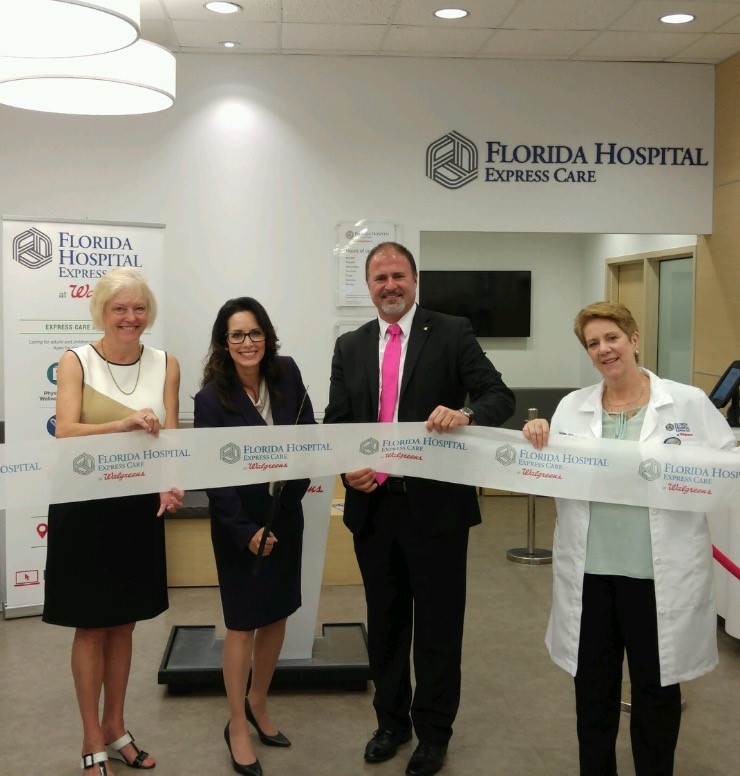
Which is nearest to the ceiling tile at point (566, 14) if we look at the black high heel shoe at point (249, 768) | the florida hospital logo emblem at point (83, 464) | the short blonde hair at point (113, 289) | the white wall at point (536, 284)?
the short blonde hair at point (113, 289)

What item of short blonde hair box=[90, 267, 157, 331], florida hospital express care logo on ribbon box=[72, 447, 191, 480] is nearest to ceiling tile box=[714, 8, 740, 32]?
short blonde hair box=[90, 267, 157, 331]

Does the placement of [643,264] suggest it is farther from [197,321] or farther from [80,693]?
[80,693]

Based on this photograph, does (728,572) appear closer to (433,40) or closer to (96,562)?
(96,562)

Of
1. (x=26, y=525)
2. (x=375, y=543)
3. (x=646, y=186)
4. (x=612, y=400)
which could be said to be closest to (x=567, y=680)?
(x=375, y=543)

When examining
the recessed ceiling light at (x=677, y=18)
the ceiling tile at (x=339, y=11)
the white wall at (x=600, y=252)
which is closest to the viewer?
the ceiling tile at (x=339, y=11)

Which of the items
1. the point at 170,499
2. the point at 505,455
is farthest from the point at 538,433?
the point at 170,499

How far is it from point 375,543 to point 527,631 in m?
1.98

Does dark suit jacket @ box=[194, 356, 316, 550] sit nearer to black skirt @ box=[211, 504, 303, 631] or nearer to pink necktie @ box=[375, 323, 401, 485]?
black skirt @ box=[211, 504, 303, 631]

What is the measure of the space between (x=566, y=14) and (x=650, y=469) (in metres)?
3.53

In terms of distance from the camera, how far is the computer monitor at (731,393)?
4809 mm

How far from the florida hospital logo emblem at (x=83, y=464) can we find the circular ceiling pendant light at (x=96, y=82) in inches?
58.5

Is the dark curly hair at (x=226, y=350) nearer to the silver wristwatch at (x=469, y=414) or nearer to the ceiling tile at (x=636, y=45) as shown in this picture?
the silver wristwatch at (x=469, y=414)

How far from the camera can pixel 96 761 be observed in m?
2.93

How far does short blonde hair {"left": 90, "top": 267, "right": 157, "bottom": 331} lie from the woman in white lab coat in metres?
1.44
